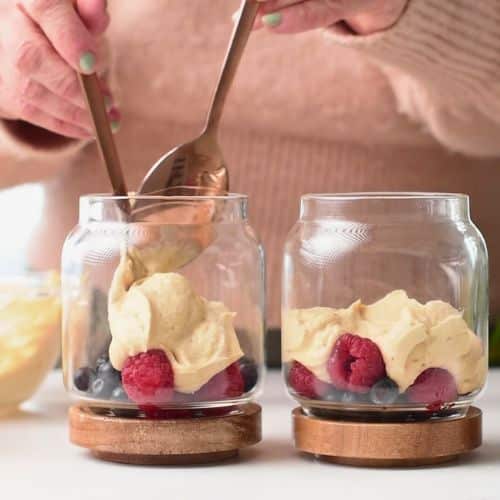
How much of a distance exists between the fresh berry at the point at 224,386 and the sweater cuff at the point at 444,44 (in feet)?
1.47

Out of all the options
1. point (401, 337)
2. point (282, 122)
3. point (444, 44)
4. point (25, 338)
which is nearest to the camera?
point (401, 337)

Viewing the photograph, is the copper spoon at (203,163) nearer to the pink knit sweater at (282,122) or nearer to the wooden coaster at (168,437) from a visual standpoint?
the wooden coaster at (168,437)

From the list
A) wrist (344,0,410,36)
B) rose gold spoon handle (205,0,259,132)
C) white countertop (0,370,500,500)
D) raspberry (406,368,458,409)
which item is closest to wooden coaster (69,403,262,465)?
white countertop (0,370,500,500)

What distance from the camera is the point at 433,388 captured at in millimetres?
820

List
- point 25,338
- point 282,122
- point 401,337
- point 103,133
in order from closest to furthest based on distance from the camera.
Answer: point 401,337
point 103,133
point 25,338
point 282,122

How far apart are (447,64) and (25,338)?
56 cm

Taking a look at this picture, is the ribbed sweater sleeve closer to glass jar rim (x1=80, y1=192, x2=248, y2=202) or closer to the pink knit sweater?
the pink knit sweater

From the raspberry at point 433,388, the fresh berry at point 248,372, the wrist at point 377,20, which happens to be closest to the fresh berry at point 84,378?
the fresh berry at point 248,372

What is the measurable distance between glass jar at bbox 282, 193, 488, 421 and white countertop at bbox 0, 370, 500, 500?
0.05 metres

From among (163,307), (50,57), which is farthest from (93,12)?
(163,307)

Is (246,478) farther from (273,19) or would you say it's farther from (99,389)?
(273,19)

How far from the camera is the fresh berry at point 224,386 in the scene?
2.74 ft

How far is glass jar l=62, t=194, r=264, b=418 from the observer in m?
0.82

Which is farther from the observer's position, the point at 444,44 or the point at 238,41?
the point at 444,44
